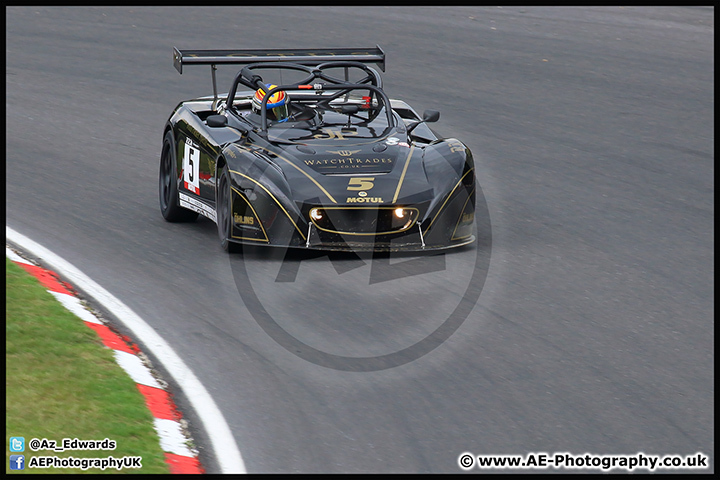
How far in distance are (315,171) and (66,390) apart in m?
3.02

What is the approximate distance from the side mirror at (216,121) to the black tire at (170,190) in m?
0.87

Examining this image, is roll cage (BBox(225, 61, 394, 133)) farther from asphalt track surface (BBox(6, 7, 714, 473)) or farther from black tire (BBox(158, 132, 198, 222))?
asphalt track surface (BBox(6, 7, 714, 473))

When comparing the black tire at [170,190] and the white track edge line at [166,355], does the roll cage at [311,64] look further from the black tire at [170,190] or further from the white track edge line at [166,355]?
the white track edge line at [166,355]

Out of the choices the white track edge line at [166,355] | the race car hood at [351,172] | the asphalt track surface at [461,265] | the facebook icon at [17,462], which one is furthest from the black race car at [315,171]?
the facebook icon at [17,462]

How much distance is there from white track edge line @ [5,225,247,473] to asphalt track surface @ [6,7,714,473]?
6 cm

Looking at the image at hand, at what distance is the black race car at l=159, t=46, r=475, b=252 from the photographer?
26.6 feet

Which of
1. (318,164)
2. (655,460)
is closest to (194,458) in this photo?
(655,460)

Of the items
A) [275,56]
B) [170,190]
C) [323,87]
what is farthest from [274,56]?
[170,190]

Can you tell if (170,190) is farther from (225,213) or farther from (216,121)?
(225,213)

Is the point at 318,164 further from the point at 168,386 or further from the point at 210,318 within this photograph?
the point at 168,386

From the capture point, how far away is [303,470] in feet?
17.1

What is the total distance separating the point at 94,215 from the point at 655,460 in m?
6.03

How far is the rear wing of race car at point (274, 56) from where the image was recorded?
9.90 metres

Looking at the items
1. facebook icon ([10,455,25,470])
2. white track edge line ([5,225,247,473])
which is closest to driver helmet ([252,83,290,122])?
white track edge line ([5,225,247,473])
